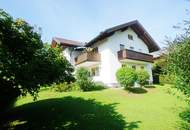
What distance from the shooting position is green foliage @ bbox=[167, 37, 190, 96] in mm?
7141

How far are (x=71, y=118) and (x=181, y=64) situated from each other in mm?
10127

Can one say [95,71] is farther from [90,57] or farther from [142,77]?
[142,77]

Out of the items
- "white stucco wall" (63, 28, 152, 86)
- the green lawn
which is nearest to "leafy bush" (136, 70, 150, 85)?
"white stucco wall" (63, 28, 152, 86)

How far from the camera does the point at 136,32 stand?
121 feet

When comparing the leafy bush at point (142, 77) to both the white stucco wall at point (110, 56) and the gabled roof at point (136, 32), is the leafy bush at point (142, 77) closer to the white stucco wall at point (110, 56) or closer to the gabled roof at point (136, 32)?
the white stucco wall at point (110, 56)

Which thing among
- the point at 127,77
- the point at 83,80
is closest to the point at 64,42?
the point at 83,80

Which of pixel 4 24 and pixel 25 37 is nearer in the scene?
pixel 4 24

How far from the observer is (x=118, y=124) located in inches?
548

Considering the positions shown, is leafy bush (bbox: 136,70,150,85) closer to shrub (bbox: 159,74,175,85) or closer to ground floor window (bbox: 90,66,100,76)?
ground floor window (bbox: 90,66,100,76)

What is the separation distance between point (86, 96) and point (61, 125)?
9.01m

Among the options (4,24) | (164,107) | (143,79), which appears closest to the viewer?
(4,24)

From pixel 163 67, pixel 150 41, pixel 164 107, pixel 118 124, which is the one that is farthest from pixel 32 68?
pixel 150 41

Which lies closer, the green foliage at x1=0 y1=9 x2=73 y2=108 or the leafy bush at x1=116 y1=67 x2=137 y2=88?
the green foliage at x1=0 y1=9 x2=73 y2=108

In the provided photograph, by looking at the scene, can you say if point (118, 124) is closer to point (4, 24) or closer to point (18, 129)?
point (18, 129)
